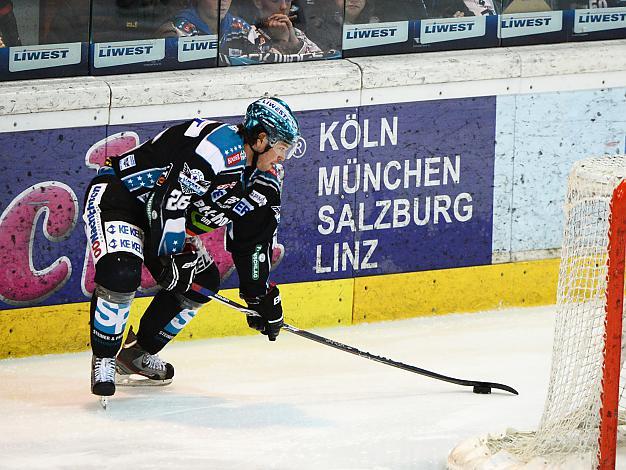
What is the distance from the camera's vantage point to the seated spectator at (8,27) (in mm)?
6137

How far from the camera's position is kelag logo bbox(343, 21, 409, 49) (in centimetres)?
701

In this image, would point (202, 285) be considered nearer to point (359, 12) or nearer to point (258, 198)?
point (258, 198)

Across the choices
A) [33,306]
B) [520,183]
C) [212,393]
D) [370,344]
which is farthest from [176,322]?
[520,183]

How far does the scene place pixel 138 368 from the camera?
5.81 metres

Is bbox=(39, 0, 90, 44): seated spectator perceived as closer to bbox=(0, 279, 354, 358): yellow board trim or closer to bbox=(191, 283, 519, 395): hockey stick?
bbox=(0, 279, 354, 358): yellow board trim

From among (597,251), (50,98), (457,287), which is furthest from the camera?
(457,287)

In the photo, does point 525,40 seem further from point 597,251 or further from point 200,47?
point 597,251

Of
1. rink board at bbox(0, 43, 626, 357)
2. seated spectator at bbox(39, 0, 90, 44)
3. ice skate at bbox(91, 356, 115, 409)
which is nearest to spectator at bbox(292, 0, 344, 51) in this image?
rink board at bbox(0, 43, 626, 357)

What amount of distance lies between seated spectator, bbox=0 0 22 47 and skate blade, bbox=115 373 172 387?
1395mm

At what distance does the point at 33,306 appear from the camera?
6141 millimetres

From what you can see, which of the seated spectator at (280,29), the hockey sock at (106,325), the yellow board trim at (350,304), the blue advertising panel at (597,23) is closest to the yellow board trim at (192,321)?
the yellow board trim at (350,304)

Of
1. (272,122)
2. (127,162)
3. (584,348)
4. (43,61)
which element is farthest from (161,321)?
(584,348)

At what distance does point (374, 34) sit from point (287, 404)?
2.08m

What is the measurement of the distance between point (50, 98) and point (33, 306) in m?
0.82
